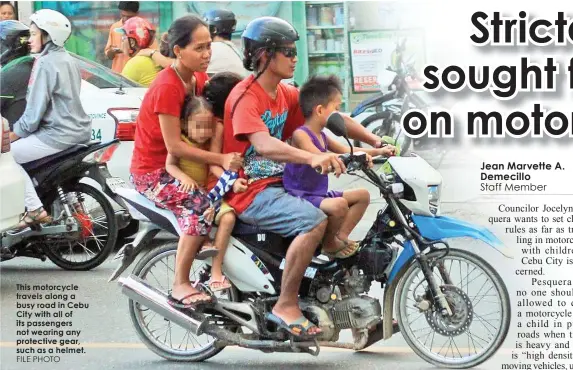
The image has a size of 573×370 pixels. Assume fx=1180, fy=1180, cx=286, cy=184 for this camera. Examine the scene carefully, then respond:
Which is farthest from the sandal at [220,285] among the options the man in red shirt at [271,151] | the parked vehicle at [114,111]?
the parked vehicle at [114,111]

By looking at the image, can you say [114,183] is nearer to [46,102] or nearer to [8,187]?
[46,102]

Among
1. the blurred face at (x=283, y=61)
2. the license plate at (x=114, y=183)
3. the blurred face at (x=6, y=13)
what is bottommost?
the license plate at (x=114, y=183)

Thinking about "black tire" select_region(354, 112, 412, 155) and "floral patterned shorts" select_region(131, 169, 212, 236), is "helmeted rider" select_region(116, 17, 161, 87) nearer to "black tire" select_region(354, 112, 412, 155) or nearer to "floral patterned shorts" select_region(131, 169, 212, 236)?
"black tire" select_region(354, 112, 412, 155)

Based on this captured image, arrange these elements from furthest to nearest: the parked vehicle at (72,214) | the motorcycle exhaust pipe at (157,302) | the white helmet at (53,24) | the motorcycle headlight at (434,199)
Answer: the parked vehicle at (72,214), the white helmet at (53,24), the motorcycle exhaust pipe at (157,302), the motorcycle headlight at (434,199)

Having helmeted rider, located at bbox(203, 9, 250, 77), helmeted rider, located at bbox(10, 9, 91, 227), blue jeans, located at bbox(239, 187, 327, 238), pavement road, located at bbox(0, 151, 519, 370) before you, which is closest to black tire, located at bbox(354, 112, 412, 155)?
pavement road, located at bbox(0, 151, 519, 370)

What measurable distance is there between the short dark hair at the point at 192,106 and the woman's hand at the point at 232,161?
0.71ft

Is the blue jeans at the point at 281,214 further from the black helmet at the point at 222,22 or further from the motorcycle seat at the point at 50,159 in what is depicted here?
the black helmet at the point at 222,22

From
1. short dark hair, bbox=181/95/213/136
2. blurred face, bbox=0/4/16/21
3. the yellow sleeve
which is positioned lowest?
short dark hair, bbox=181/95/213/136

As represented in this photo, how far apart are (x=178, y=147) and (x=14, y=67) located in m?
1.74

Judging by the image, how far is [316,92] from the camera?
4.82 meters

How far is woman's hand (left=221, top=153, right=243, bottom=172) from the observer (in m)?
4.79

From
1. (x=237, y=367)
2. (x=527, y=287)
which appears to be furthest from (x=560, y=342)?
(x=237, y=367)

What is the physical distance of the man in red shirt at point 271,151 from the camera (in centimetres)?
472

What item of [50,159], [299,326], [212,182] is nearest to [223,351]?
[299,326]
